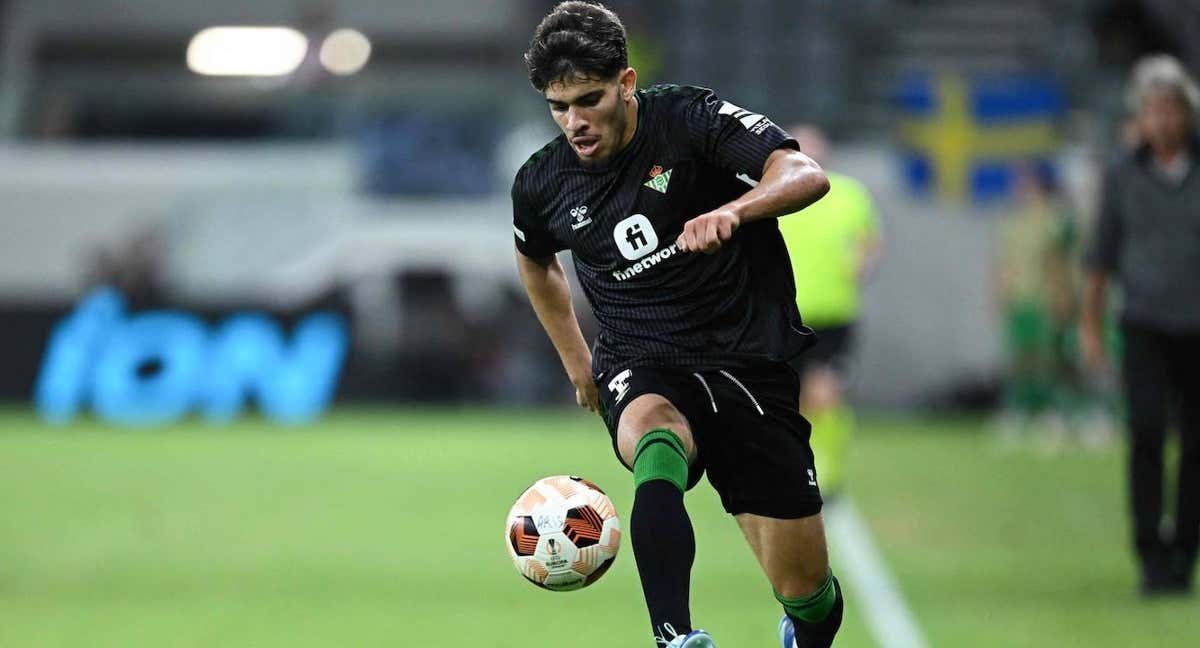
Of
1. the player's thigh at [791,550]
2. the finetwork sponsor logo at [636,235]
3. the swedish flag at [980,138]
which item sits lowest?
the swedish flag at [980,138]

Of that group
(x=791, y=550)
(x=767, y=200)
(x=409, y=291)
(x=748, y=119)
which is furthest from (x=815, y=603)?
(x=409, y=291)

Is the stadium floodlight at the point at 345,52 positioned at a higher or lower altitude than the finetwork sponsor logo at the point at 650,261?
lower

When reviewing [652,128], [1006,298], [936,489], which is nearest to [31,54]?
[1006,298]

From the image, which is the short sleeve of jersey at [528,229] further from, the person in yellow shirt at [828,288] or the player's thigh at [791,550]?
the person in yellow shirt at [828,288]

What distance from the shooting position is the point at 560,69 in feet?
16.9

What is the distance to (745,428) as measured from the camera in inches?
212

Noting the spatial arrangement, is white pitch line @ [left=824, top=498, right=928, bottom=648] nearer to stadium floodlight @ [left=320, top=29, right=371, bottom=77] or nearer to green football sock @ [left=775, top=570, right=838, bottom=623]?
green football sock @ [left=775, top=570, right=838, bottom=623]

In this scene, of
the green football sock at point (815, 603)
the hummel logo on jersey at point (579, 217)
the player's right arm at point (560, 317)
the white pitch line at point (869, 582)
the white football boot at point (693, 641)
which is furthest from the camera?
the white pitch line at point (869, 582)

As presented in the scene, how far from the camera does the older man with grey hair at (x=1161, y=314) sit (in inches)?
333

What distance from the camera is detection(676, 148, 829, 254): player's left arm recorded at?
489 centimetres

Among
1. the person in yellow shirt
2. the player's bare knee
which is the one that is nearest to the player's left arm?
the player's bare knee

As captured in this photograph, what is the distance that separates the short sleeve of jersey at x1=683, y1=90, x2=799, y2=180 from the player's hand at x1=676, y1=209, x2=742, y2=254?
383 mm

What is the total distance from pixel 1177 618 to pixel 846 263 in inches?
171

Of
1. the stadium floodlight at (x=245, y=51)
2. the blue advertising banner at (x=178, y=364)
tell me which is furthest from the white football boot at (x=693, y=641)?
the stadium floodlight at (x=245, y=51)
